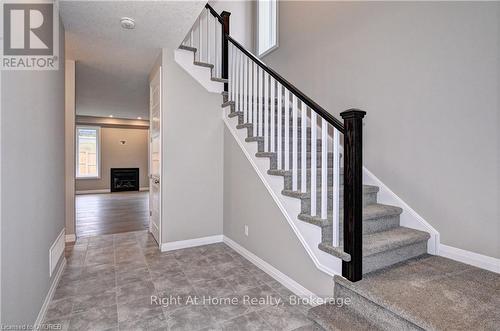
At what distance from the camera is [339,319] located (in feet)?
5.62

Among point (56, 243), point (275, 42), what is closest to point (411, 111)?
point (275, 42)

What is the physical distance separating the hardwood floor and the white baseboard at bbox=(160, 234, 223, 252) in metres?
1.37

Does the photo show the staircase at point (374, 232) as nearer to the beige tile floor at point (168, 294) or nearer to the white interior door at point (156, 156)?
the beige tile floor at point (168, 294)

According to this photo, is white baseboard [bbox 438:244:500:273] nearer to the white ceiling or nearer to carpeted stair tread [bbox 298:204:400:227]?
carpeted stair tread [bbox 298:204:400:227]

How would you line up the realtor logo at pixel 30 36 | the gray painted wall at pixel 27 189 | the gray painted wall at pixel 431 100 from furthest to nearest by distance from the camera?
the gray painted wall at pixel 431 100, the realtor logo at pixel 30 36, the gray painted wall at pixel 27 189

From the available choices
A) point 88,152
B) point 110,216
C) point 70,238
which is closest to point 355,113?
point 70,238

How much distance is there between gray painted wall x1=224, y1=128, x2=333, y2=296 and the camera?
226 cm

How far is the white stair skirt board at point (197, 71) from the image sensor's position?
3559mm

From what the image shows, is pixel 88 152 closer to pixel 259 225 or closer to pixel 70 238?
pixel 70 238

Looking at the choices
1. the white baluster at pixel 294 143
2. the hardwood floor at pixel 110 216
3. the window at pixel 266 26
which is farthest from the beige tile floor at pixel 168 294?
the window at pixel 266 26

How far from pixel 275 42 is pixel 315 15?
100 cm

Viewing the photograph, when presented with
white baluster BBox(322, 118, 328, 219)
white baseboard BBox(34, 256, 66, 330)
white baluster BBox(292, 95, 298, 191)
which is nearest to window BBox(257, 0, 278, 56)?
white baluster BBox(292, 95, 298, 191)

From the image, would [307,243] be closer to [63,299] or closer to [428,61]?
[428,61]

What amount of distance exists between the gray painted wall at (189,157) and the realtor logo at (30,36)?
4.24 feet
